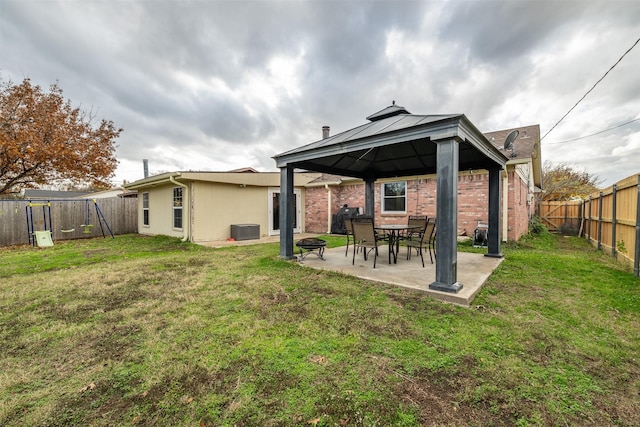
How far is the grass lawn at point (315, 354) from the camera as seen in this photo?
165cm

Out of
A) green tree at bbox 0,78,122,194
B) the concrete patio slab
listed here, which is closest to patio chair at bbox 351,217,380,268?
the concrete patio slab

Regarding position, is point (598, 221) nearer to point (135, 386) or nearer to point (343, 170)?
point (343, 170)

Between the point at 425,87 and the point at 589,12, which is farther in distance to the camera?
the point at 425,87

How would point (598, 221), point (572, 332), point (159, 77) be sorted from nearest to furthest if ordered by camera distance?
point (572, 332) < point (598, 221) < point (159, 77)

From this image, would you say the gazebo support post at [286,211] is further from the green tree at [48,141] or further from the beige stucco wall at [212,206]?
the green tree at [48,141]

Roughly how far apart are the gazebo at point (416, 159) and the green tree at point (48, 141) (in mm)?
10622

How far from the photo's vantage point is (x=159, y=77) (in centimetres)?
905

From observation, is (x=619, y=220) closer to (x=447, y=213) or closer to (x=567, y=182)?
(x=447, y=213)

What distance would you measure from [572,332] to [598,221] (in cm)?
814

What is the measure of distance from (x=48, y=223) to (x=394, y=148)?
1346 cm

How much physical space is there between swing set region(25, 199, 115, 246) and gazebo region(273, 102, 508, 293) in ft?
31.0

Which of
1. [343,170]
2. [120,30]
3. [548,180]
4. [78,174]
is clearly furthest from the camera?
[548,180]

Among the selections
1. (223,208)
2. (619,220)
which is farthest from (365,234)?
(223,208)

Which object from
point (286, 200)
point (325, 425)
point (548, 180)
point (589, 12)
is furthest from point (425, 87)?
point (548, 180)
